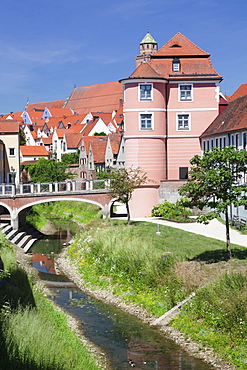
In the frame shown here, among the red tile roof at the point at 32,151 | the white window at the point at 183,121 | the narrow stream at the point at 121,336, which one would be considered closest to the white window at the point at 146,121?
the white window at the point at 183,121

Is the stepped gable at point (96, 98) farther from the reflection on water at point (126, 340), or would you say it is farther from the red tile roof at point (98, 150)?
the reflection on water at point (126, 340)

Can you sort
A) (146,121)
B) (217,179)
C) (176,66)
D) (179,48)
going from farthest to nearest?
(179,48), (176,66), (146,121), (217,179)

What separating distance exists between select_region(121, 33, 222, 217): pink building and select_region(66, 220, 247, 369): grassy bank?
9871 mm

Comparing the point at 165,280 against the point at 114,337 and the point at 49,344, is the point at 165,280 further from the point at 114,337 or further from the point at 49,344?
the point at 49,344

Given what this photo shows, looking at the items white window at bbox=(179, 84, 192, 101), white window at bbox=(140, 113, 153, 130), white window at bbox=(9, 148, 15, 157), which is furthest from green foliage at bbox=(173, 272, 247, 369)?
white window at bbox=(9, 148, 15, 157)

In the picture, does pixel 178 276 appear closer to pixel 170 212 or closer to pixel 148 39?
pixel 170 212

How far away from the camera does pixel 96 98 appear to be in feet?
500

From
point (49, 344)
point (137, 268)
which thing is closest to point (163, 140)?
point (137, 268)

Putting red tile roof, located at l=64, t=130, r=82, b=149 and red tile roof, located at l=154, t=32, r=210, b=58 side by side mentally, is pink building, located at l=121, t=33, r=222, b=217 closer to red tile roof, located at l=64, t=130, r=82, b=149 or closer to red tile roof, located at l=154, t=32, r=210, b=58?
red tile roof, located at l=154, t=32, r=210, b=58

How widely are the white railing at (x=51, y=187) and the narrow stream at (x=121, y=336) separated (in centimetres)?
1511

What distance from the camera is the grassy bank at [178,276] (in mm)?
17719

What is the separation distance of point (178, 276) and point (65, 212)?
36350 millimetres

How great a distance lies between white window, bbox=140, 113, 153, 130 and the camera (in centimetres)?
4369

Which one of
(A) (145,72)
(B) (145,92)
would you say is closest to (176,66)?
(A) (145,72)
